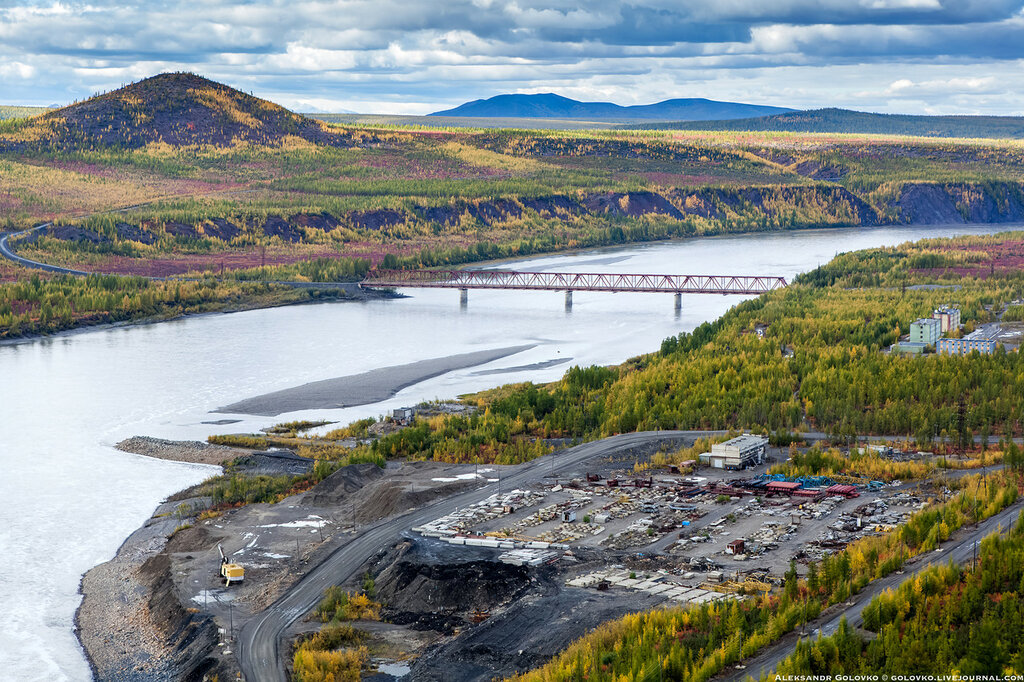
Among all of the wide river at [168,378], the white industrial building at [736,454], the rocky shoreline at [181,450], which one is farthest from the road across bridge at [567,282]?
the white industrial building at [736,454]

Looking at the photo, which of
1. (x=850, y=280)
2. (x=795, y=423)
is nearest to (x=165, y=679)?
(x=795, y=423)

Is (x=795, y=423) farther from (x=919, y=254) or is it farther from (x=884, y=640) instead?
(x=919, y=254)

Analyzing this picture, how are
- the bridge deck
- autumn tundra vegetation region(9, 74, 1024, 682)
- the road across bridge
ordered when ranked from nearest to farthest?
1. autumn tundra vegetation region(9, 74, 1024, 682)
2. the road across bridge
3. the bridge deck

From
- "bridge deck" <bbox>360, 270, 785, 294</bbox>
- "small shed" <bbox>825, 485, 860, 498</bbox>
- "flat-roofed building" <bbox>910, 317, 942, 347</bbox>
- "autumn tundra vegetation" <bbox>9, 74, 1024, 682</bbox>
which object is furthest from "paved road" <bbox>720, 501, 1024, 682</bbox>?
"bridge deck" <bbox>360, 270, 785, 294</bbox>

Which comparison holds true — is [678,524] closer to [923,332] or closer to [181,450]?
[181,450]

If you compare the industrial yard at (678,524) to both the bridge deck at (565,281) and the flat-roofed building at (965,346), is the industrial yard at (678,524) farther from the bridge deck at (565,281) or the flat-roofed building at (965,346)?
the bridge deck at (565,281)

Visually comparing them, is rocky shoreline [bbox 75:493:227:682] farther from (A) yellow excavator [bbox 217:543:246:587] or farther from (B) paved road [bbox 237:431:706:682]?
(A) yellow excavator [bbox 217:543:246:587]

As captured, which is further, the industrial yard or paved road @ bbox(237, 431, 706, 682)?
the industrial yard
